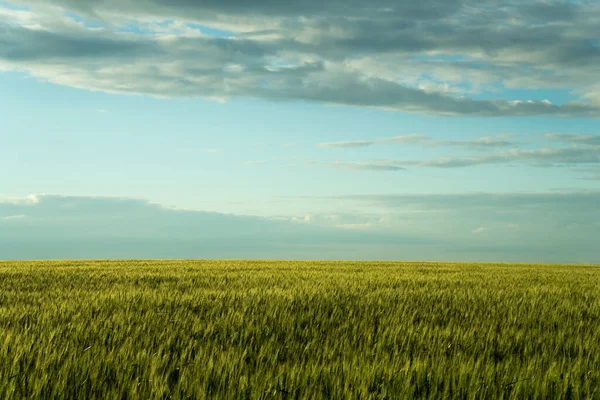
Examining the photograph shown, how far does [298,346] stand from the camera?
17.2ft

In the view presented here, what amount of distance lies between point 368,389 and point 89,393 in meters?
1.96

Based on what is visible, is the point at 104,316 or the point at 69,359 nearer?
the point at 69,359

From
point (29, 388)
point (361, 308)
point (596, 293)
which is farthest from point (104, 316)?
point (596, 293)

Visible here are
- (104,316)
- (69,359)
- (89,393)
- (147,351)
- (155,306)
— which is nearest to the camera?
(89,393)

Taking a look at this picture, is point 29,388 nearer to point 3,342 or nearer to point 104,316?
point 3,342

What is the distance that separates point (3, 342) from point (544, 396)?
4.83m

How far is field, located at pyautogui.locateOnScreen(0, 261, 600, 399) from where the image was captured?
3820 mm

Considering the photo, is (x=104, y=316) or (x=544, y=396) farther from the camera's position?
(x=104, y=316)

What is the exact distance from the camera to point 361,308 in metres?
7.67

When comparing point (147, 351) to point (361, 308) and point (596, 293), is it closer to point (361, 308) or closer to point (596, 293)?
point (361, 308)

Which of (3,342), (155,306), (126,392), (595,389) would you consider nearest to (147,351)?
(126,392)

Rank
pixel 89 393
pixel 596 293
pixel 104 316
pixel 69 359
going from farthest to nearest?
1. pixel 596 293
2. pixel 104 316
3. pixel 69 359
4. pixel 89 393

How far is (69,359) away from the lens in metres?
4.29

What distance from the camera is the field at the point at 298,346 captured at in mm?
3820
